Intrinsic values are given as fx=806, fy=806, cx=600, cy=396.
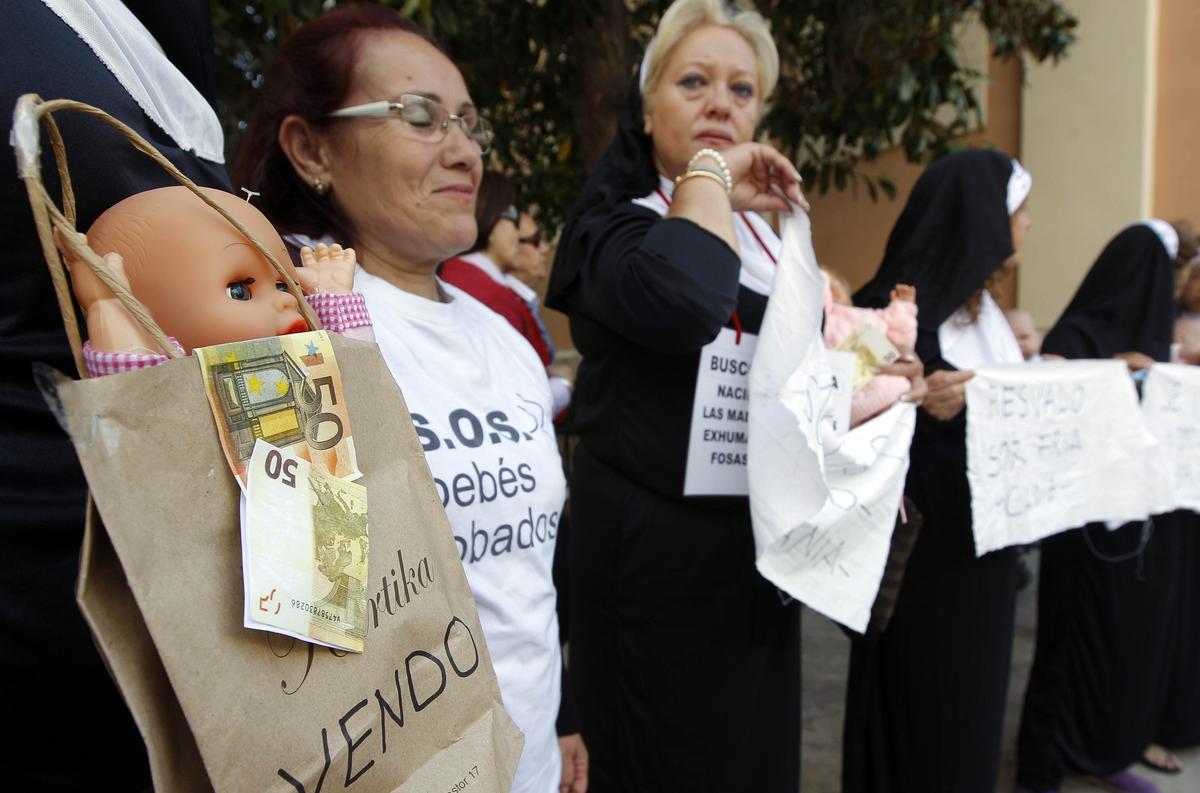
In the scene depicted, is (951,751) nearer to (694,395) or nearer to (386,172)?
(694,395)

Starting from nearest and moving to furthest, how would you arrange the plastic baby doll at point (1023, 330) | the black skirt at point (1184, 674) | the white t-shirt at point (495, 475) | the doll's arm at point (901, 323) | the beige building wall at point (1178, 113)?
the white t-shirt at point (495, 475)
the doll's arm at point (901, 323)
the black skirt at point (1184, 674)
the plastic baby doll at point (1023, 330)
the beige building wall at point (1178, 113)

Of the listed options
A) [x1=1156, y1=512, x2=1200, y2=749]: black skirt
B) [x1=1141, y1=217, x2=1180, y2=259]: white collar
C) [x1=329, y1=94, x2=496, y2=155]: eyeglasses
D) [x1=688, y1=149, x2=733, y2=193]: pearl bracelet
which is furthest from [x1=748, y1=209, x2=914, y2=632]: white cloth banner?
[x1=1156, y1=512, x2=1200, y2=749]: black skirt

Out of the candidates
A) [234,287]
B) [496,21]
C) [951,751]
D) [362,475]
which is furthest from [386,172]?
[496,21]

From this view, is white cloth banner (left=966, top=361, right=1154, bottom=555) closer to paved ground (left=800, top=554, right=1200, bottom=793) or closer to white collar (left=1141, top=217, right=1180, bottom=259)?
white collar (left=1141, top=217, right=1180, bottom=259)

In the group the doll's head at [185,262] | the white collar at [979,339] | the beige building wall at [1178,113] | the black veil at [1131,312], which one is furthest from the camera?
the beige building wall at [1178,113]

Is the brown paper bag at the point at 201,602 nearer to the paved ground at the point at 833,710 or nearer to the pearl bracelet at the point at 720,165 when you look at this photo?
the pearl bracelet at the point at 720,165

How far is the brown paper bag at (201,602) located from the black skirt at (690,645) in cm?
106

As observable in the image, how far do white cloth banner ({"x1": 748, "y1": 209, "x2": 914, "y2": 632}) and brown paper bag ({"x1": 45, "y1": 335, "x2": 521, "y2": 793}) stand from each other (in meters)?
1.01

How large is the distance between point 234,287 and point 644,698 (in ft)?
4.60

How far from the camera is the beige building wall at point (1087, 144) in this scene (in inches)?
232

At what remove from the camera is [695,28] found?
6.49 feet

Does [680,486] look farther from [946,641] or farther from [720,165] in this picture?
[946,641]

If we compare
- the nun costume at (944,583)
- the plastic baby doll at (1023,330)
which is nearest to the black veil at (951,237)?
the nun costume at (944,583)

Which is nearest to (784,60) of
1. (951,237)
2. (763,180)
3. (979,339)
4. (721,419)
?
(951,237)
